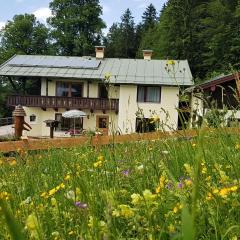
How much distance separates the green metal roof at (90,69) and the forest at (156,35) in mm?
18695

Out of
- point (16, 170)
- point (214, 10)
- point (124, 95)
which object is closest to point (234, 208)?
point (16, 170)

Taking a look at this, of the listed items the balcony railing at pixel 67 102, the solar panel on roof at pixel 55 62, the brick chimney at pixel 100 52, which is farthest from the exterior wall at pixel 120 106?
the brick chimney at pixel 100 52

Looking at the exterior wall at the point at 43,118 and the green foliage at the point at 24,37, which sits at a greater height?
the green foliage at the point at 24,37

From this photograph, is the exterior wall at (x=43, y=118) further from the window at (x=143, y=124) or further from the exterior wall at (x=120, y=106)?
the window at (x=143, y=124)

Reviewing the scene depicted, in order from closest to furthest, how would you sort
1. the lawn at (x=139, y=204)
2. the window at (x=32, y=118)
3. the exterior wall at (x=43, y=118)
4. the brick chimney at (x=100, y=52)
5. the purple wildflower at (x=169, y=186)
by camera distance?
the lawn at (x=139, y=204) → the purple wildflower at (x=169, y=186) → the exterior wall at (x=43, y=118) → the window at (x=32, y=118) → the brick chimney at (x=100, y=52)

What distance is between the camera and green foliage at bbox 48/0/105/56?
62344mm

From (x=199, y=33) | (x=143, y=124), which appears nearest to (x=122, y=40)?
(x=199, y=33)

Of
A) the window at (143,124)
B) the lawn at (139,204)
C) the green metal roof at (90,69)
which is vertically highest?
the green metal roof at (90,69)

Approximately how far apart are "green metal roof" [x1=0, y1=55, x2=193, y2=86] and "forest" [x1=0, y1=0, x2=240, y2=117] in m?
18.7

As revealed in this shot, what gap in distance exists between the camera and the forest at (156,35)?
57.3 metres

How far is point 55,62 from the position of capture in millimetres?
37781

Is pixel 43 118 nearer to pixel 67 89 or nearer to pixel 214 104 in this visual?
pixel 67 89

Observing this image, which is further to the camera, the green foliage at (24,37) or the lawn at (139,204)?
the green foliage at (24,37)

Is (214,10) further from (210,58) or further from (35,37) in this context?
(35,37)
